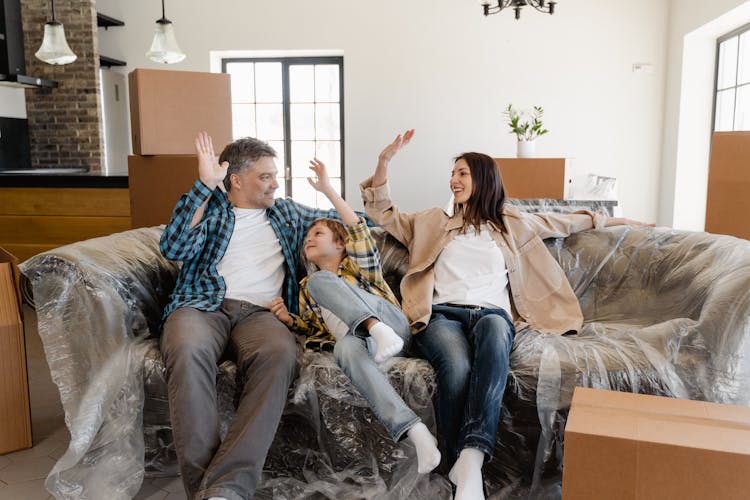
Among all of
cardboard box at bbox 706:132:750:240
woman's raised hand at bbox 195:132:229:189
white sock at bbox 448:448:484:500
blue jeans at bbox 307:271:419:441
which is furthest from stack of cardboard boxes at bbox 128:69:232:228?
cardboard box at bbox 706:132:750:240

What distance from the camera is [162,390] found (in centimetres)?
188

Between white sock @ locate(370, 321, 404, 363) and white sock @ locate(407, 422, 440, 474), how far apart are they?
0.20m

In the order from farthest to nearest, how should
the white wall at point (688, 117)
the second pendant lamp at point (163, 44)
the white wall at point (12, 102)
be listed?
the white wall at point (12, 102), the white wall at point (688, 117), the second pendant lamp at point (163, 44)

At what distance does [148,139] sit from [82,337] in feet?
4.17

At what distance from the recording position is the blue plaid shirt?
2.02 meters

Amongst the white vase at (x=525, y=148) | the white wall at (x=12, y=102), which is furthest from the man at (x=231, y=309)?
the white wall at (x=12, y=102)

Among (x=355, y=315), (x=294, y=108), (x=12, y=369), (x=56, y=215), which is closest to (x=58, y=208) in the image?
(x=56, y=215)

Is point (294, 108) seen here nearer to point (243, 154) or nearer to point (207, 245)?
point (243, 154)

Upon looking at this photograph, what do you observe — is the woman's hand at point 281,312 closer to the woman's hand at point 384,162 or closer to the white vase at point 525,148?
the woman's hand at point 384,162

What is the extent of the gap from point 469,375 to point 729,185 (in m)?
1.13

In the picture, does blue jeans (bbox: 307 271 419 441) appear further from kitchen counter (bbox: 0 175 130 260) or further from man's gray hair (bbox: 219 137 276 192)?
kitchen counter (bbox: 0 175 130 260)

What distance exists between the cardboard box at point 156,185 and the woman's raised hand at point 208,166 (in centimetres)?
74

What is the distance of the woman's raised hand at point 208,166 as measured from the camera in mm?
2064

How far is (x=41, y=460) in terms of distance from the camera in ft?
6.86
